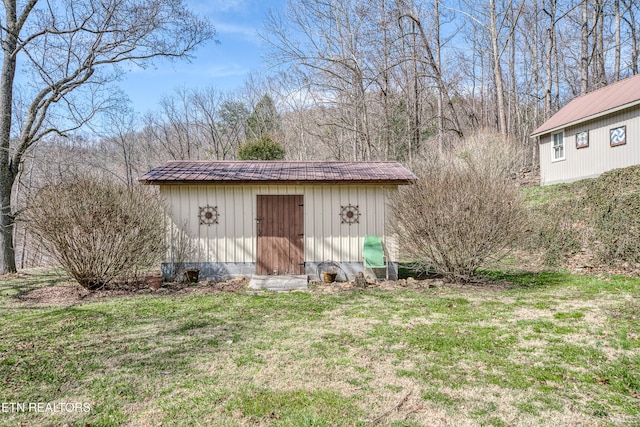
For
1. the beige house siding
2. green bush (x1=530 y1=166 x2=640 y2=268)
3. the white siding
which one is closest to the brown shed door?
the white siding

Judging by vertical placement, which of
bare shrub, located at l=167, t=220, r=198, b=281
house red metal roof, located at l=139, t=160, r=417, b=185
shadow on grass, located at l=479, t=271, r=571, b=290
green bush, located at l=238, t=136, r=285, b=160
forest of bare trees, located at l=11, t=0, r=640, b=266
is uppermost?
forest of bare trees, located at l=11, t=0, r=640, b=266

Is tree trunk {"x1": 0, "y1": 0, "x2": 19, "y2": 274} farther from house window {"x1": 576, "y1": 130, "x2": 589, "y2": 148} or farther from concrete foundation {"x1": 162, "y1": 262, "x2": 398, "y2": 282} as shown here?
house window {"x1": 576, "y1": 130, "x2": 589, "y2": 148}

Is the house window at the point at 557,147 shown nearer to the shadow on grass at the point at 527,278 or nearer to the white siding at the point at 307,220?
the shadow on grass at the point at 527,278

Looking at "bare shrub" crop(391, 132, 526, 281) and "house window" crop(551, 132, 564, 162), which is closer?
"bare shrub" crop(391, 132, 526, 281)

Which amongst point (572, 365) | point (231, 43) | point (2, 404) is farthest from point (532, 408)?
point (231, 43)

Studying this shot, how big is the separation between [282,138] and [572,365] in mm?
22453

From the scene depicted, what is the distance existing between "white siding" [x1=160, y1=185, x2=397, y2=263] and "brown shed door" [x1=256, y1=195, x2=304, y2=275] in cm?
14

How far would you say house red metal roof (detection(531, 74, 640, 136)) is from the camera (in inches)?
480

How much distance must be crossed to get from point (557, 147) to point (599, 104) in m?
2.22

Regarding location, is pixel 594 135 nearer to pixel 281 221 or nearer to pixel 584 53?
pixel 584 53

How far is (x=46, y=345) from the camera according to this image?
13.8 feet

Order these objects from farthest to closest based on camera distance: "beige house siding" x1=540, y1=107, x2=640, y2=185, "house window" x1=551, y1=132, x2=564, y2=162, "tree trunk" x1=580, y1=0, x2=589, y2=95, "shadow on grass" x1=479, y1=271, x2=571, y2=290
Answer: "tree trunk" x1=580, y1=0, x2=589, y2=95 → "house window" x1=551, y1=132, x2=564, y2=162 → "beige house siding" x1=540, y1=107, x2=640, y2=185 → "shadow on grass" x1=479, y1=271, x2=571, y2=290

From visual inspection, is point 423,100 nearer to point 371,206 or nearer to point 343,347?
point 371,206

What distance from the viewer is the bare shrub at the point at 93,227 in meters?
6.48
